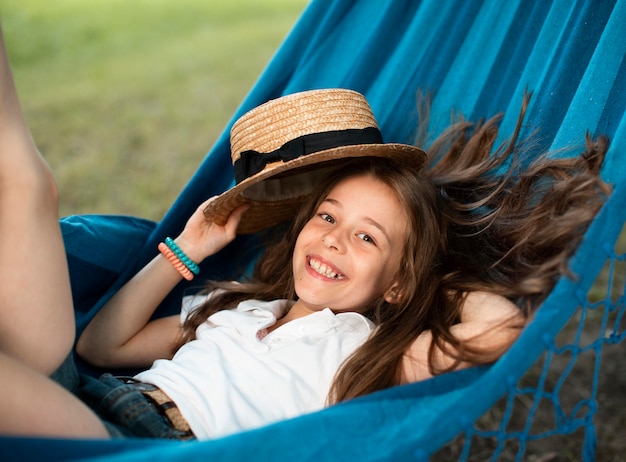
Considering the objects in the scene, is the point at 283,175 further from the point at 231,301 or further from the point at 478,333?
the point at 478,333

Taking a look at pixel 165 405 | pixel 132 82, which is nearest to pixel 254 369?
pixel 165 405

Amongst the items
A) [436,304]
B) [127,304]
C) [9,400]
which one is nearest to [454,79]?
[436,304]

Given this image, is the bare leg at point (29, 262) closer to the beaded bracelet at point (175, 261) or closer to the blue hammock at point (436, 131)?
the blue hammock at point (436, 131)

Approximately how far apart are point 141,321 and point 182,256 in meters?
0.18

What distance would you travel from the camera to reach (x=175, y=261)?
1.81 metres

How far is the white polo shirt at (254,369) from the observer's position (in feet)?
4.70

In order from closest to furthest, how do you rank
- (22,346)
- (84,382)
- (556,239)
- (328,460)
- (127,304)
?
1. (328,460)
2. (22,346)
3. (556,239)
4. (84,382)
5. (127,304)

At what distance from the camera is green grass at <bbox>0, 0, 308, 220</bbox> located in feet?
14.8

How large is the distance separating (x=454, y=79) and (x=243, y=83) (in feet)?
14.3

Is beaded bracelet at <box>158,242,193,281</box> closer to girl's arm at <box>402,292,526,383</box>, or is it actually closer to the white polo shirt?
Result: the white polo shirt

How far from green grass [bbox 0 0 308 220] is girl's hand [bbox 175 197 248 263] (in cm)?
215

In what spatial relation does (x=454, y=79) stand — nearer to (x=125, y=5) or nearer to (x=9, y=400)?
(x=9, y=400)

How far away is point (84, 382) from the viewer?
1.52 m

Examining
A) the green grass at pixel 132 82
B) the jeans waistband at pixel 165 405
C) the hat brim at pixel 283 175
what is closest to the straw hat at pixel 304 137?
the hat brim at pixel 283 175
